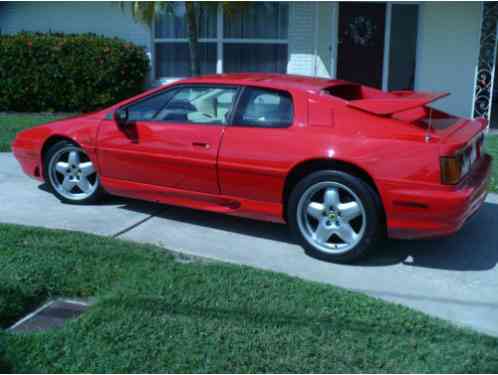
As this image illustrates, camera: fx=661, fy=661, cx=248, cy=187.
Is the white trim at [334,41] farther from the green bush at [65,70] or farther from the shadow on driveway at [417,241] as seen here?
the shadow on driveway at [417,241]

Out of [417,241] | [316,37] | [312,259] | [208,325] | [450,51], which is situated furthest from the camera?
[316,37]

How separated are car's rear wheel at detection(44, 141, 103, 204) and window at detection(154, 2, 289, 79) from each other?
661cm

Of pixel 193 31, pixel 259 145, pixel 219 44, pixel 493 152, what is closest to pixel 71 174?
pixel 259 145

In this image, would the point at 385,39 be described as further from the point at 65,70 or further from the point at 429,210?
the point at 429,210

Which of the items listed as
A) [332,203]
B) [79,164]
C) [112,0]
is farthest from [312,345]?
[112,0]

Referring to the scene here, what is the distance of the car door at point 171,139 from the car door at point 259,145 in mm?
125

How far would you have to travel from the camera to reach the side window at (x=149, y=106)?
6078 mm

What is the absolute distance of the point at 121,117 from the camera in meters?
6.11

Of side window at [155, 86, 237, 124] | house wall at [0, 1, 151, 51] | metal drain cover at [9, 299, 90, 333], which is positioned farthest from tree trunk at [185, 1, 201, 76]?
metal drain cover at [9, 299, 90, 333]

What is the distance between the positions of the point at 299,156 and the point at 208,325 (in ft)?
5.73

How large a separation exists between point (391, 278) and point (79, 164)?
3.28 meters

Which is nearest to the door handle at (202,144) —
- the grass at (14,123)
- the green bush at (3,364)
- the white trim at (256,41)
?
the green bush at (3,364)

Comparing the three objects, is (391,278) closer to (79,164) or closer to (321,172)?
(321,172)

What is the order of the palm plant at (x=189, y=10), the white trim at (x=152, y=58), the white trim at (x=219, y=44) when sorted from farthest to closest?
the white trim at (x=152, y=58) → the white trim at (x=219, y=44) → the palm plant at (x=189, y=10)
